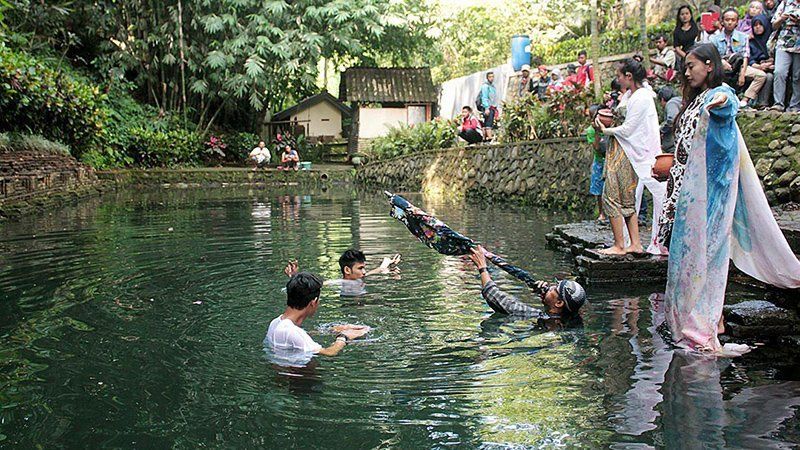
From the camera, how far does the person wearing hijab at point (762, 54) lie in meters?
12.8

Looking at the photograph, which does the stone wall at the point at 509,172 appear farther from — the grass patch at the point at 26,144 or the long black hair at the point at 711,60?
the long black hair at the point at 711,60

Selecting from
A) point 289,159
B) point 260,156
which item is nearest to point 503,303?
point 289,159

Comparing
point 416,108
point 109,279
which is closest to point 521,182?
point 109,279

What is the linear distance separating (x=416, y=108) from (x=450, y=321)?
28065 millimetres

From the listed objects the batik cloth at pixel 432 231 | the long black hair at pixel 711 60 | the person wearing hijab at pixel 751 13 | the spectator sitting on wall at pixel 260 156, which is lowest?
the batik cloth at pixel 432 231

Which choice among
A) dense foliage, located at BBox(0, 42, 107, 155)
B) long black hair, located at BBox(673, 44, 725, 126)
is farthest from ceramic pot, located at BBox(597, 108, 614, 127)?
dense foliage, located at BBox(0, 42, 107, 155)

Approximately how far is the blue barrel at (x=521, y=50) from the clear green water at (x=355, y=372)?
18.1 metres

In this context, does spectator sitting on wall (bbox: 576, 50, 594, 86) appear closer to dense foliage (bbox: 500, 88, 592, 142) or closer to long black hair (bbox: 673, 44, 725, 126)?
dense foliage (bbox: 500, 88, 592, 142)

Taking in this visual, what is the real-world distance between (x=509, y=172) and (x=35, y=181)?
422 inches

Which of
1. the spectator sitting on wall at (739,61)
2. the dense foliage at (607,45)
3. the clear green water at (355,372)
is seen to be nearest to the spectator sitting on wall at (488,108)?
the dense foliage at (607,45)

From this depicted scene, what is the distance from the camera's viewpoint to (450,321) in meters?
7.16

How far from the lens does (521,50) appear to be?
27.4 m

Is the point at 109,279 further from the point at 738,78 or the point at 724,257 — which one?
the point at 738,78

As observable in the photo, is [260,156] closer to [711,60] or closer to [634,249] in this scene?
[634,249]
